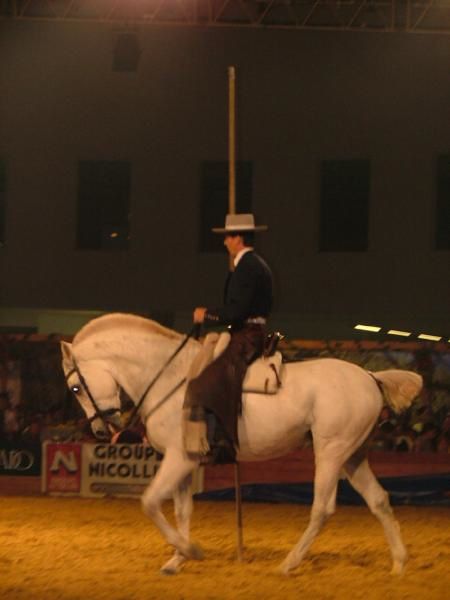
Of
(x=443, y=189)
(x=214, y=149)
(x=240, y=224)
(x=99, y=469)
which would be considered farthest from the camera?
(x=214, y=149)

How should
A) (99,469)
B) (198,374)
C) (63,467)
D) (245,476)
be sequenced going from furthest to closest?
(63,467)
(99,469)
(245,476)
(198,374)

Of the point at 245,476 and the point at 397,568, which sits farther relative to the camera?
the point at 245,476

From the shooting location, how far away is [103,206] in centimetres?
2561

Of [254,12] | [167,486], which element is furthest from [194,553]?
[254,12]

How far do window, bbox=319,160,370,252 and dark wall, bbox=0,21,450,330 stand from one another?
0.59ft

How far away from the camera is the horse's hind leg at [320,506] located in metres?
9.55

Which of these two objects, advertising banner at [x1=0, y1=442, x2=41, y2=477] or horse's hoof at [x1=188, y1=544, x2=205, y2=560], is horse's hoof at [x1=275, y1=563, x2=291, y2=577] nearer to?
horse's hoof at [x1=188, y1=544, x2=205, y2=560]

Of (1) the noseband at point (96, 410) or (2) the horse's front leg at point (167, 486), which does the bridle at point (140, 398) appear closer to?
(1) the noseband at point (96, 410)

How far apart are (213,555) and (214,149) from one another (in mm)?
15169

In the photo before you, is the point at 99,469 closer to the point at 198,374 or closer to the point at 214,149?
the point at 198,374

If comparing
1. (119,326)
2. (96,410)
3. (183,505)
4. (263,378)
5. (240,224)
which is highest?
(240,224)

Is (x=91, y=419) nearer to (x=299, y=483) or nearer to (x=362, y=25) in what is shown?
(x=299, y=483)

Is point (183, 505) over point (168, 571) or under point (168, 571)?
over

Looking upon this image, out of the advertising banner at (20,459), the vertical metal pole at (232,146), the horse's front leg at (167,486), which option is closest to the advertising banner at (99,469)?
the advertising banner at (20,459)
